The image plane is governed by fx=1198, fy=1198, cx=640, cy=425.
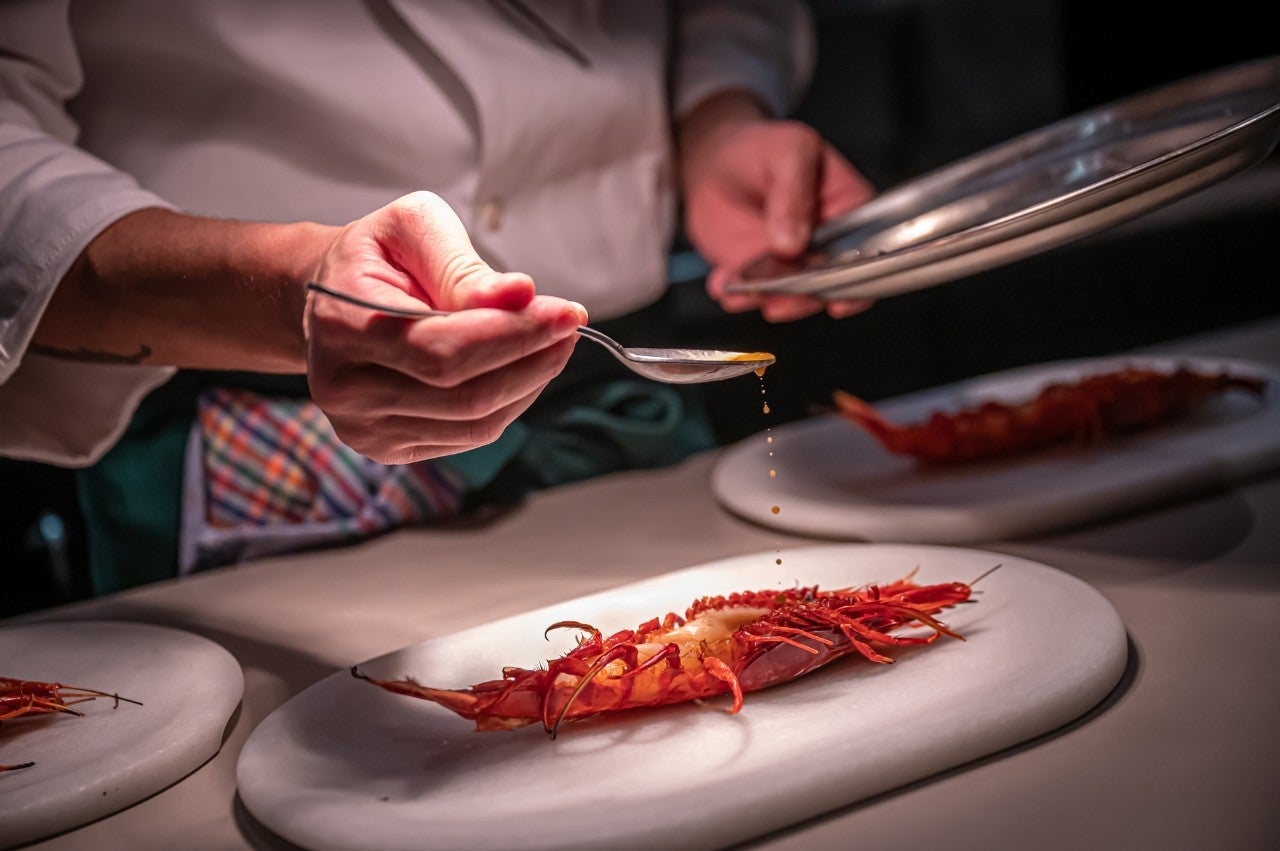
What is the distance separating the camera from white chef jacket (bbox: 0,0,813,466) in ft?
4.51

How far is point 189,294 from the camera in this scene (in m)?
1.18

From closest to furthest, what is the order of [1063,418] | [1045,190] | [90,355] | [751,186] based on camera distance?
[90,355], [1045,190], [1063,418], [751,186]

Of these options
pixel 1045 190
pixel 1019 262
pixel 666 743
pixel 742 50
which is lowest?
pixel 1019 262

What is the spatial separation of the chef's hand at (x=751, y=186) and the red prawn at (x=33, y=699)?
0.92 meters

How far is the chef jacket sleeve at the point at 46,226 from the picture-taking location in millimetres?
Answer: 1188

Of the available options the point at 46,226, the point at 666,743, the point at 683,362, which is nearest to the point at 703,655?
the point at 666,743

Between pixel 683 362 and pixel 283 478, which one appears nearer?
pixel 683 362

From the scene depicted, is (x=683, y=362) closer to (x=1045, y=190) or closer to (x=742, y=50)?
(x=1045, y=190)

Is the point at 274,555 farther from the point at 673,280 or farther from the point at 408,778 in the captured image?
the point at 673,280

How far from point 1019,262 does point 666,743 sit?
238cm

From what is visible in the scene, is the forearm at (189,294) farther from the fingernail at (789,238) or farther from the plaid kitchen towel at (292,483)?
the fingernail at (789,238)

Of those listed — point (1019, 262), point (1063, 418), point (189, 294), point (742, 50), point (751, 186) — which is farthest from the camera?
point (1019, 262)

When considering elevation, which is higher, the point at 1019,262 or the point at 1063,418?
the point at 1063,418

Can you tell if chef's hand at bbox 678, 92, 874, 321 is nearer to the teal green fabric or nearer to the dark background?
the teal green fabric
